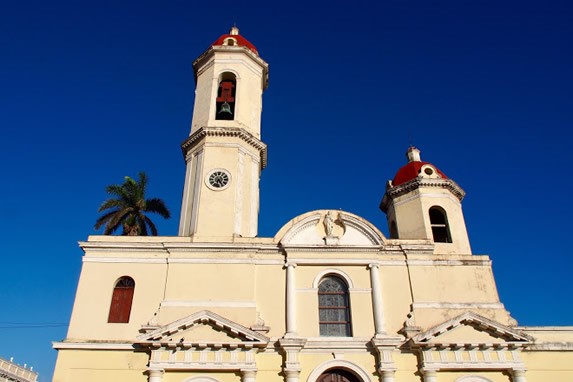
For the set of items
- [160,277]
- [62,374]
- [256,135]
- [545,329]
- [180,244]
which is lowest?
[62,374]

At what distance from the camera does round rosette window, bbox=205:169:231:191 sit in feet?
69.9

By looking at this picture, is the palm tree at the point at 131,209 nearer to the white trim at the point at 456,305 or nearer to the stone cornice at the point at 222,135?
the stone cornice at the point at 222,135

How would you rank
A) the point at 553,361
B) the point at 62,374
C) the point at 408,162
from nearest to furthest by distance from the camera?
the point at 62,374 < the point at 553,361 < the point at 408,162

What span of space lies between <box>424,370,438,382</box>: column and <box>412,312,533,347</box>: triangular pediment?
38.6 inches

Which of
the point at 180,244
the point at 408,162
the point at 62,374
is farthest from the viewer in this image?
the point at 408,162

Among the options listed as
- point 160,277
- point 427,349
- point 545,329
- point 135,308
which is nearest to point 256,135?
point 160,277

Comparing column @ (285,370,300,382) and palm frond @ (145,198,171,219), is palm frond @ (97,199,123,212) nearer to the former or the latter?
palm frond @ (145,198,171,219)

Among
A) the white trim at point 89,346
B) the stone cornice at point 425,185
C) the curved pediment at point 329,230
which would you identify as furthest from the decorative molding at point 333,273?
the white trim at point 89,346

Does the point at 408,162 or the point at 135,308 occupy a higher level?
the point at 408,162

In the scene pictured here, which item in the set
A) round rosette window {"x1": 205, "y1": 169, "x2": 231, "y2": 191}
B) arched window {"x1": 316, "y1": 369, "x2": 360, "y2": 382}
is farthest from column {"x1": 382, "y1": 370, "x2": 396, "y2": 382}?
round rosette window {"x1": 205, "y1": 169, "x2": 231, "y2": 191}

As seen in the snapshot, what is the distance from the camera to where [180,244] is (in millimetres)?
19375

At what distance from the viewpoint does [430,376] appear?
55.9 feet

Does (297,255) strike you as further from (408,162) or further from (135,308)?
(408,162)

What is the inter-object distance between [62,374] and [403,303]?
13.2 meters
